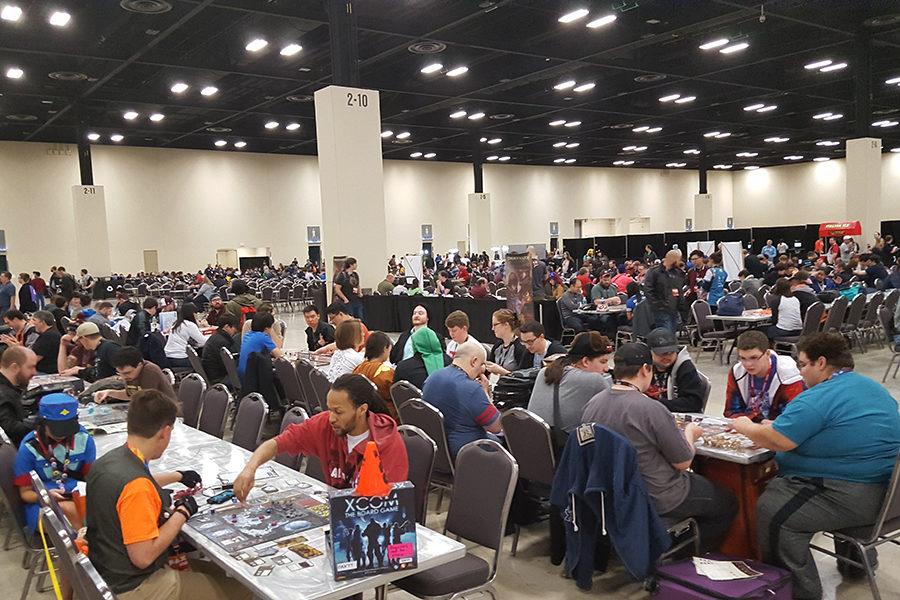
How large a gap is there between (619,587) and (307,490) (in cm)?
170

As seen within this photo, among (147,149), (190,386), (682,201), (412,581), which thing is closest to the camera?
(412,581)

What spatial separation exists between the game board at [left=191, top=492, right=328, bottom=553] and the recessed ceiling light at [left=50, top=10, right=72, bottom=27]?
35.5 ft

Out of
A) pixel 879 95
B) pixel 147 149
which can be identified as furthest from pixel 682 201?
pixel 147 149

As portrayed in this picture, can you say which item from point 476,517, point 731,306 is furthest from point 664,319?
point 476,517

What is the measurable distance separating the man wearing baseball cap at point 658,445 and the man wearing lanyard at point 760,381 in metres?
0.76

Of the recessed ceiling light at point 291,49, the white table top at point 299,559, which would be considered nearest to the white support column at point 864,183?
the recessed ceiling light at point 291,49

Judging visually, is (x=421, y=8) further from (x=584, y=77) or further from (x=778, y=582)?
(x=778, y=582)

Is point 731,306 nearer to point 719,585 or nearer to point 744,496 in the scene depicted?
point 744,496

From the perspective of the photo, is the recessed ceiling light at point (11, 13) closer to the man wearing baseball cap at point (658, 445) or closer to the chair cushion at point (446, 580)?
the man wearing baseball cap at point (658, 445)

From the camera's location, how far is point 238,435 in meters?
4.44

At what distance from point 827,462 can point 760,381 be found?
105 cm

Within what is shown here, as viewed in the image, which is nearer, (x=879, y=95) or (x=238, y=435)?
(x=238, y=435)

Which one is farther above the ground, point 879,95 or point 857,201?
point 879,95

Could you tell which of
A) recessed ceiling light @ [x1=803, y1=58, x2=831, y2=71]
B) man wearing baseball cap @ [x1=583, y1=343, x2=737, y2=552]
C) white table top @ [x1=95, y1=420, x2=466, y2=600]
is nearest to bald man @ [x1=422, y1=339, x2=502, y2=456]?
man wearing baseball cap @ [x1=583, y1=343, x2=737, y2=552]
